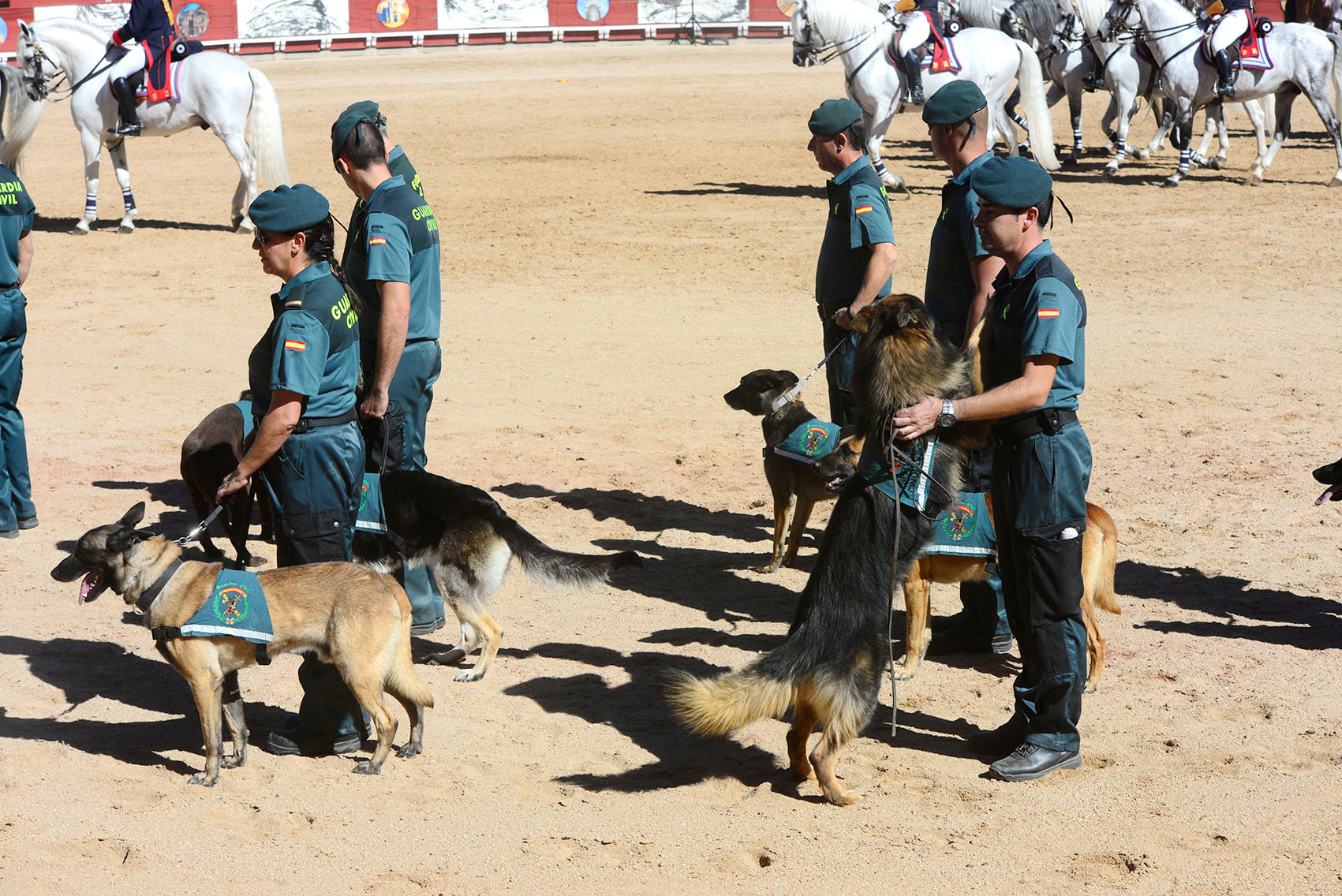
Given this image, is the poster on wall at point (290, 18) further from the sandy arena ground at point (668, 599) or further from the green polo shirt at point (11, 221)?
the green polo shirt at point (11, 221)

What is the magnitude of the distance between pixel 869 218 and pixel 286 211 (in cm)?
315

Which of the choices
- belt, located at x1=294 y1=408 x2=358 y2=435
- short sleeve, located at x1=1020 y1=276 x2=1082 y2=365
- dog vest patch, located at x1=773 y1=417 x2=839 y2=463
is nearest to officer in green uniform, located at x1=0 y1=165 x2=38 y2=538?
belt, located at x1=294 y1=408 x2=358 y2=435

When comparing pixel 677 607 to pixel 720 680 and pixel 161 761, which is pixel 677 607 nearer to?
pixel 720 680

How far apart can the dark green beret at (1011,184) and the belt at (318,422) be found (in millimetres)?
2669

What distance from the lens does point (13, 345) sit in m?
7.68

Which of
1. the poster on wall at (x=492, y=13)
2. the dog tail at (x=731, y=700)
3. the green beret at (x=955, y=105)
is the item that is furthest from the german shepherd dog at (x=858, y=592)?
the poster on wall at (x=492, y=13)

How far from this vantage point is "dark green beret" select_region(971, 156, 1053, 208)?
15.1 feet

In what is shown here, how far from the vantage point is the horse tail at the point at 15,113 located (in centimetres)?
1681

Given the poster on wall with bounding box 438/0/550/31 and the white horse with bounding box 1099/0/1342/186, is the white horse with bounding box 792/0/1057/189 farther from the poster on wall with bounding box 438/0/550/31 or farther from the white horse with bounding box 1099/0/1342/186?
the poster on wall with bounding box 438/0/550/31

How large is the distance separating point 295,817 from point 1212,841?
138 inches

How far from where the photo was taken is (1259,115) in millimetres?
20719

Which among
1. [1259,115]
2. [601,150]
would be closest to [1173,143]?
[1259,115]

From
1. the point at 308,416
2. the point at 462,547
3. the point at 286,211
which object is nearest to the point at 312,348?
the point at 308,416

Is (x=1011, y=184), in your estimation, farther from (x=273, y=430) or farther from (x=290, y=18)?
(x=290, y=18)
